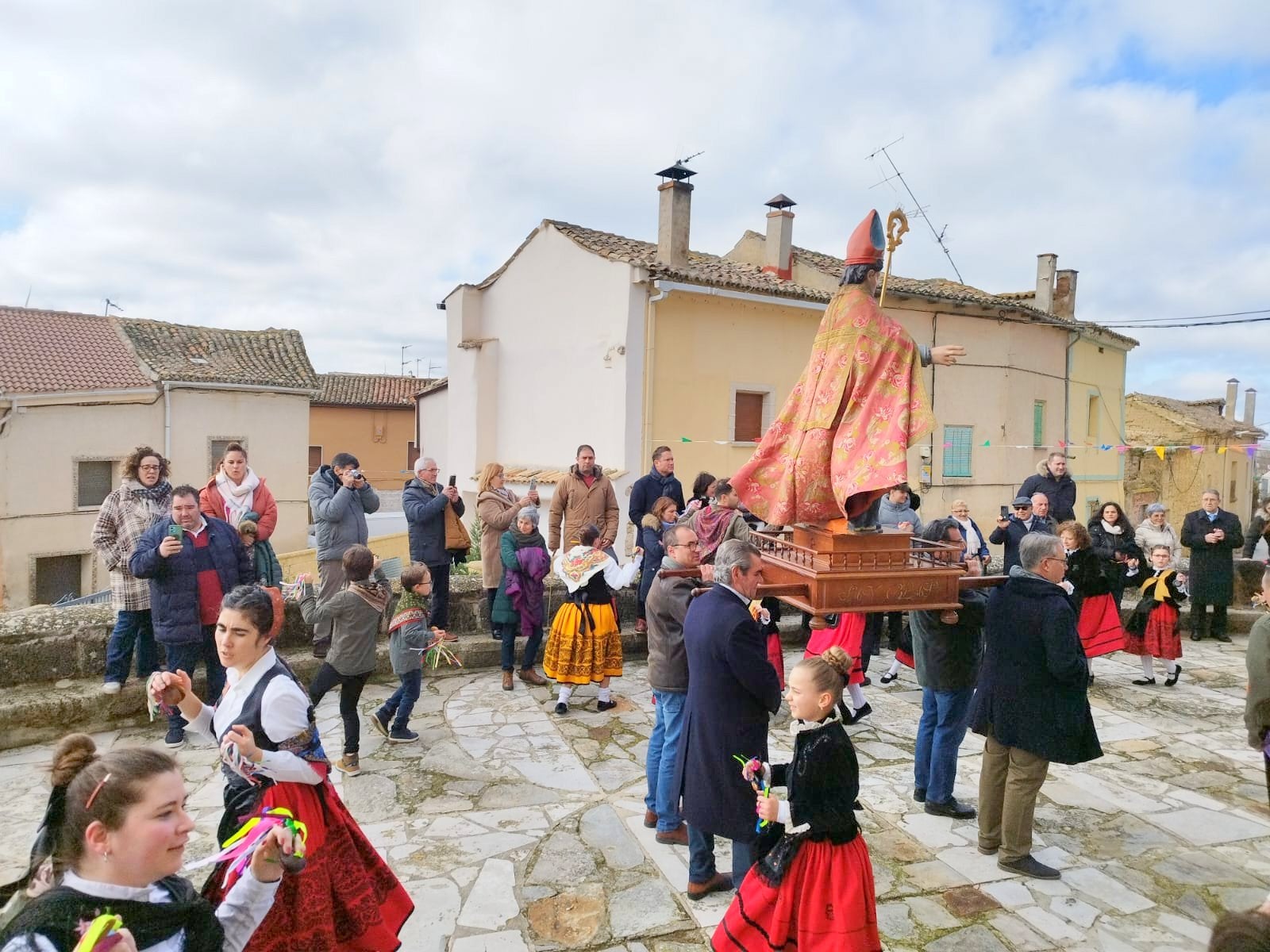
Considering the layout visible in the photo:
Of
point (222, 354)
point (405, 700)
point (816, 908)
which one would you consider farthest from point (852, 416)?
point (222, 354)

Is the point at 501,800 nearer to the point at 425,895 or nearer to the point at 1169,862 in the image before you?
the point at 425,895

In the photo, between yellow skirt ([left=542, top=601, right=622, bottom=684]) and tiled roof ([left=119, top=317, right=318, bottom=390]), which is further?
tiled roof ([left=119, top=317, right=318, bottom=390])

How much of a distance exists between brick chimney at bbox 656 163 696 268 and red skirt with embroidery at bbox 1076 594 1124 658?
395 inches

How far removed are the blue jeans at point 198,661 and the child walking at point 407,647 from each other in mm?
1233

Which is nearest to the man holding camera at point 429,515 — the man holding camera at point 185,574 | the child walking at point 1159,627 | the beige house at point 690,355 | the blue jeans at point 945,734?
the man holding camera at point 185,574

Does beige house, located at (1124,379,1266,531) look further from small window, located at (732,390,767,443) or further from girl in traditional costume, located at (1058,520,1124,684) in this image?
girl in traditional costume, located at (1058,520,1124,684)

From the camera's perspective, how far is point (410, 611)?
5.80 m

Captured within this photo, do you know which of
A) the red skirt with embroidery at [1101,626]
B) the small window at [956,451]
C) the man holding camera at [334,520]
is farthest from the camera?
the small window at [956,451]

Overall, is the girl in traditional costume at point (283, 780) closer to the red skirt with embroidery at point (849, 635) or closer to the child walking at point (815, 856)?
the child walking at point (815, 856)

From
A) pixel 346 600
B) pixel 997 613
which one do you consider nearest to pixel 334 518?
pixel 346 600

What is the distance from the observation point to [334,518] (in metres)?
6.93

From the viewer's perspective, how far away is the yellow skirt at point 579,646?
6625 mm

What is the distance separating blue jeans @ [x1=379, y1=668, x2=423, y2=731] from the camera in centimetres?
589

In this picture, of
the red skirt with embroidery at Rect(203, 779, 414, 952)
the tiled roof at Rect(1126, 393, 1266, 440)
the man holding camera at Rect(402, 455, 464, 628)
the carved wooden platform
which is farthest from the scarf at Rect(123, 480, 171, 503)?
the tiled roof at Rect(1126, 393, 1266, 440)
